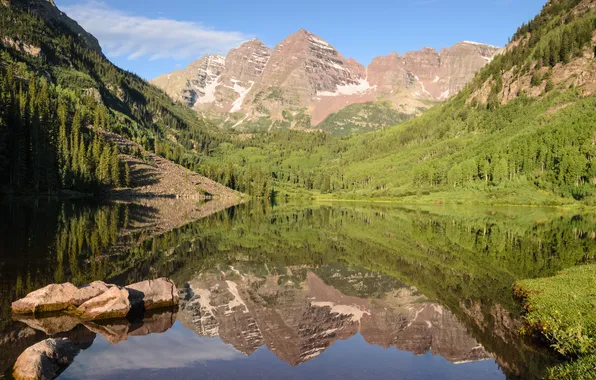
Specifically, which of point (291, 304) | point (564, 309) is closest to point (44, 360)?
point (291, 304)

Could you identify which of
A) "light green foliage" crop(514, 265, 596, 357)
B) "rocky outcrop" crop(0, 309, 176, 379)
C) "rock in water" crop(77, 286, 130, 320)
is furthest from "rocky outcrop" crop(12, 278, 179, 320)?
"light green foliage" crop(514, 265, 596, 357)

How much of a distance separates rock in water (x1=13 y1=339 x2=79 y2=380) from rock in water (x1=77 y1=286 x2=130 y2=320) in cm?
505

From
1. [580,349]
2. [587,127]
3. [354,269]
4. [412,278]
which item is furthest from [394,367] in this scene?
[587,127]

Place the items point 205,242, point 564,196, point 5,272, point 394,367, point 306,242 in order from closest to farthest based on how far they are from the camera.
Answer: point 394,367
point 5,272
point 205,242
point 306,242
point 564,196

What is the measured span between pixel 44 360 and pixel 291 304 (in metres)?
17.6

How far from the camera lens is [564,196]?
15988cm

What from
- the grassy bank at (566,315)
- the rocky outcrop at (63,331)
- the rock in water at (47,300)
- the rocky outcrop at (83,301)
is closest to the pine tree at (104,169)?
the rock in water at (47,300)

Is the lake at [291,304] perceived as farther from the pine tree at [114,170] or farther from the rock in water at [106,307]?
the pine tree at [114,170]

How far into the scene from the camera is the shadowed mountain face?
23.0 m

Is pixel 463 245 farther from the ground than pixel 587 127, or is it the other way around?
pixel 587 127

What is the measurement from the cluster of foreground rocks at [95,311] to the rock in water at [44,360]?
760mm

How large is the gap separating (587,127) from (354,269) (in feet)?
576

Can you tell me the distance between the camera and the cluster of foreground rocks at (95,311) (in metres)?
22.2

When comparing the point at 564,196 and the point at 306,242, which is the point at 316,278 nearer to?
the point at 306,242
